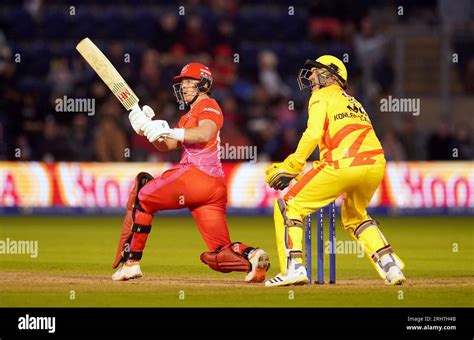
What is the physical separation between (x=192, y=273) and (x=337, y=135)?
266cm

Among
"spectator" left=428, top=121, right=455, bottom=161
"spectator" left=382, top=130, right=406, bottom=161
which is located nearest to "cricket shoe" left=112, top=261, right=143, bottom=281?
"spectator" left=382, top=130, right=406, bottom=161

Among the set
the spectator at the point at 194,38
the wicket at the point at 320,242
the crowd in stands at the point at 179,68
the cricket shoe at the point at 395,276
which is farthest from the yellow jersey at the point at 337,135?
the spectator at the point at 194,38

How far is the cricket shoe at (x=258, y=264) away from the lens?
40.6 ft

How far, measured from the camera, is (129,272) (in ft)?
41.4

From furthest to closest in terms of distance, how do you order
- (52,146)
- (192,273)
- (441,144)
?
(441,144)
(52,146)
(192,273)

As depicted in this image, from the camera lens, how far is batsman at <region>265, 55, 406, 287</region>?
11.9 m

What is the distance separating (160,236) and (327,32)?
8659 millimetres

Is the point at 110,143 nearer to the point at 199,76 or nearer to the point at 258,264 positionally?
the point at 199,76

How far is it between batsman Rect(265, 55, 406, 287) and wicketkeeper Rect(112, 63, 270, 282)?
0.55m

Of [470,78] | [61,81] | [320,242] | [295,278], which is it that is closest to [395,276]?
[320,242]

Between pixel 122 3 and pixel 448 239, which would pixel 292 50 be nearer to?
pixel 122 3

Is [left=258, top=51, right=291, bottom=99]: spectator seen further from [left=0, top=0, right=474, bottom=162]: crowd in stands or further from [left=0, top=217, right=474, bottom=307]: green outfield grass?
[left=0, top=217, right=474, bottom=307]: green outfield grass

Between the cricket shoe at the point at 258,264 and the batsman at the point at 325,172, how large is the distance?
0.29 metres

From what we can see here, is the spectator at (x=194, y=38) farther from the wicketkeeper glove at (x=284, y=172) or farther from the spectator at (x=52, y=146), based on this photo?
the wicketkeeper glove at (x=284, y=172)
